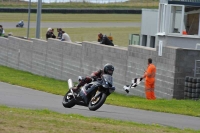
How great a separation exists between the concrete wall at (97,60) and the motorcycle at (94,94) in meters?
6.62

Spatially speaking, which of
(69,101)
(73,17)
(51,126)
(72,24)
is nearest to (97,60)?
(69,101)

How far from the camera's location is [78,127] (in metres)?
11.9

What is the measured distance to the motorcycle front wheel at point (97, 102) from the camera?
17.1m

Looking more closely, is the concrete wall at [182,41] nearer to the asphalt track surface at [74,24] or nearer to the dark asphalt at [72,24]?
the dark asphalt at [72,24]

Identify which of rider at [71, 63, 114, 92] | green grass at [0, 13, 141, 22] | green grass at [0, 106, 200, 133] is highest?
green grass at [0, 13, 141, 22]

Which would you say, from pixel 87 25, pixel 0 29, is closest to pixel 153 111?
pixel 0 29

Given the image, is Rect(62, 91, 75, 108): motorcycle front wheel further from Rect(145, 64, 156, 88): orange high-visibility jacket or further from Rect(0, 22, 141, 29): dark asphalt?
Rect(0, 22, 141, 29): dark asphalt

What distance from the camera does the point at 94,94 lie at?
57.5 ft

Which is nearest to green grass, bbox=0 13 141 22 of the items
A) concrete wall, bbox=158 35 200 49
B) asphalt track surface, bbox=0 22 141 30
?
asphalt track surface, bbox=0 22 141 30

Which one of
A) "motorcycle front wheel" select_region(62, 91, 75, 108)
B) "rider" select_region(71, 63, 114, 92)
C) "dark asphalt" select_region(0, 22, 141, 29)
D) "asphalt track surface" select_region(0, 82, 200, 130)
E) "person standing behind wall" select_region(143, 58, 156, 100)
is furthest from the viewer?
"dark asphalt" select_region(0, 22, 141, 29)

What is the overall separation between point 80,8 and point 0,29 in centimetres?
2804

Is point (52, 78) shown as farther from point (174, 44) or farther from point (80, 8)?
point (80, 8)

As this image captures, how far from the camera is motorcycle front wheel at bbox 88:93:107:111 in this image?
56.1ft

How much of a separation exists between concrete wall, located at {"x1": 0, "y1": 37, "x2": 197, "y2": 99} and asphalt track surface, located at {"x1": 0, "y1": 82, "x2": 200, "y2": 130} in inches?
148
